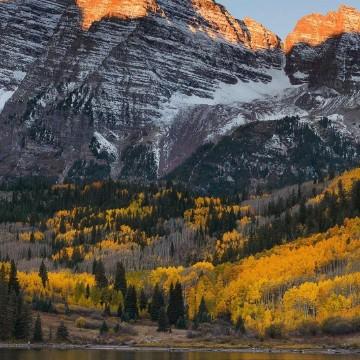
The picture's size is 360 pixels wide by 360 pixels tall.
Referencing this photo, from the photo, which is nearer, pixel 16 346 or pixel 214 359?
pixel 214 359

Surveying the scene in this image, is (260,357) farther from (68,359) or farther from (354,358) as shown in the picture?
(68,359)

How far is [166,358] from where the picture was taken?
17650 cm

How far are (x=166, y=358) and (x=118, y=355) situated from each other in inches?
516

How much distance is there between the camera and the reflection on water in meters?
173

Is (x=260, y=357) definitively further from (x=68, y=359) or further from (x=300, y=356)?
(x=68, y=359)

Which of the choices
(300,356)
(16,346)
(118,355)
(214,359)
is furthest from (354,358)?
(16,346)

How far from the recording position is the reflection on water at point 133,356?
17288 centimetres

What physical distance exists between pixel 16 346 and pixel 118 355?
25555 mm

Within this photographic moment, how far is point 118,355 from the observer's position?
186 m

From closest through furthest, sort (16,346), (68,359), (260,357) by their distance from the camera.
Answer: (68,359), (260,357), (16,346)

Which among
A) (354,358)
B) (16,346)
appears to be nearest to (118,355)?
(16,346)

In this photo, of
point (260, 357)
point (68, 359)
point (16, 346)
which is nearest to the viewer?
point (68, 359)

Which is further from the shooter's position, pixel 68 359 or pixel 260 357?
pixel 260 357

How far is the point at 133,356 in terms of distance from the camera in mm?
183250
